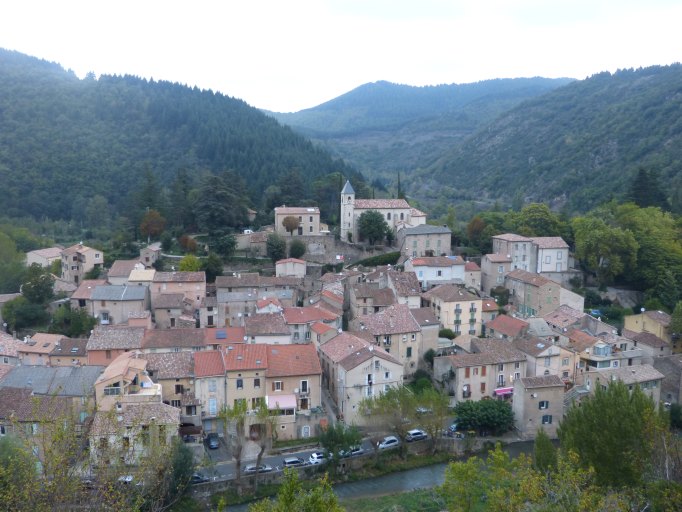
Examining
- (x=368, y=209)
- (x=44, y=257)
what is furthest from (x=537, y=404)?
(x=44, y=257)

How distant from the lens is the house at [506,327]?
106 feet

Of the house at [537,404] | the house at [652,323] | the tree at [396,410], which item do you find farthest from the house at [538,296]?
the tree at [396,410]

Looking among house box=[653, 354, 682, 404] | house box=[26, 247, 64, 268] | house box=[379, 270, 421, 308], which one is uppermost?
house box=[26, 247, 64, 268]

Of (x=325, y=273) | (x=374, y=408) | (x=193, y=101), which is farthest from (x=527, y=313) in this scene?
(x=193, y=101)

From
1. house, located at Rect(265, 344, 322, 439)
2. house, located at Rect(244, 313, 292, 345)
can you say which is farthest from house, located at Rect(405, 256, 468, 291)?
house, located at Rect(265, 344, 322, 439)

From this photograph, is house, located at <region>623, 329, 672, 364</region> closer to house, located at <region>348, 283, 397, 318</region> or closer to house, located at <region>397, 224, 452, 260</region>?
house, located at <region>348, 283, 397, 318</region>

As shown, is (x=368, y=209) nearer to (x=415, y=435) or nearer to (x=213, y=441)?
(x=415, y=435)

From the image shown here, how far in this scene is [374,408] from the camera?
25.3 m

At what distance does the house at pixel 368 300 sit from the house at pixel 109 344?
37.9 ft

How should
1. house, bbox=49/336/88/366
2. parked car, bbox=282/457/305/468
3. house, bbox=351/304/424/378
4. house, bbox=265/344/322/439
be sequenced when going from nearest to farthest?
parked car, bbox=282/457/305/468 → house, bbox=265/344/322/439 → house, bbox=49/336/88/366 → house, bbox=351/304/424/378

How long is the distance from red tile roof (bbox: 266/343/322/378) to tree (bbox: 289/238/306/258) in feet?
47.8

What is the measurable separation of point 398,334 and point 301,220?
17.0 m

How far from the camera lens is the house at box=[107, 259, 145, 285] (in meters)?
36.2

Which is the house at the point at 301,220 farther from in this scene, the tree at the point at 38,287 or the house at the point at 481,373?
the house at the point at 481,373
